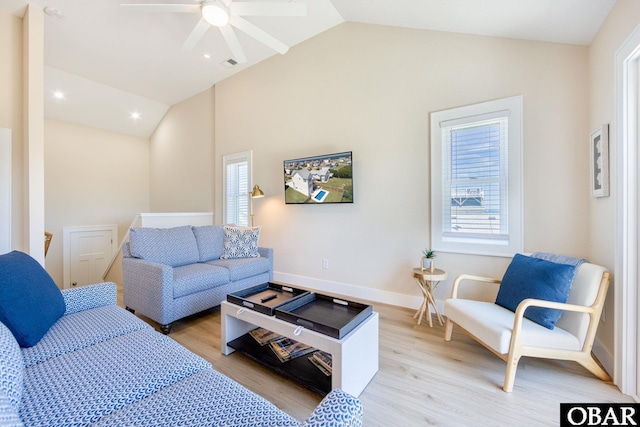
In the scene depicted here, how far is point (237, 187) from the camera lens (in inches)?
184

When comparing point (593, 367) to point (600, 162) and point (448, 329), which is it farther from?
point (600, 162)

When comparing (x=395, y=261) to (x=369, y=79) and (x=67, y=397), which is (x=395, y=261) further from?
(x=67, y=397)

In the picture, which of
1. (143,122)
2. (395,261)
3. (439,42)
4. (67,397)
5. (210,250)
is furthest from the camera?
(143,122)

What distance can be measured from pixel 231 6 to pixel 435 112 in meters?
2.23

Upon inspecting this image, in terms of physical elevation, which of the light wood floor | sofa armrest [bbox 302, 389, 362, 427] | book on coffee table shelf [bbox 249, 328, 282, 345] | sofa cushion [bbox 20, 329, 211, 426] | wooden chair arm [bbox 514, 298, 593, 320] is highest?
sofa armrest [bbox 302, 389, 362, 427]

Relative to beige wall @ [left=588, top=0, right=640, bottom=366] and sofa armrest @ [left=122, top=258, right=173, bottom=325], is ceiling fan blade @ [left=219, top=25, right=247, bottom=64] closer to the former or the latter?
sofa armrest @ [left=122, top=258, right=173, bottom=325]

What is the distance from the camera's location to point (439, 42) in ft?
9.29

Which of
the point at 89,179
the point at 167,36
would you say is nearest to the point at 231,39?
the point at 167,36

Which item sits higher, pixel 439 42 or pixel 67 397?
pixel 439 42

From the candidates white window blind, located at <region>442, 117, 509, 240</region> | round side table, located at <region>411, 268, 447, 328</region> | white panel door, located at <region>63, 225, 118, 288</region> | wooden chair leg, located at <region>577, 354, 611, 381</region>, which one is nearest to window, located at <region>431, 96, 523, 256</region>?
white window blind, located at <region>442, 117, 509, 240</region>

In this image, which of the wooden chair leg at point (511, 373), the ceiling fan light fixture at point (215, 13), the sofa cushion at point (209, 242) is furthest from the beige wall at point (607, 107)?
the sofa cushion at point (209, 242)

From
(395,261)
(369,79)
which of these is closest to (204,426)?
(395,261)

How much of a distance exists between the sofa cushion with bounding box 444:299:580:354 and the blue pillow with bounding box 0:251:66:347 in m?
2.64

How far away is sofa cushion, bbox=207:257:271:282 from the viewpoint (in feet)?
10.0
